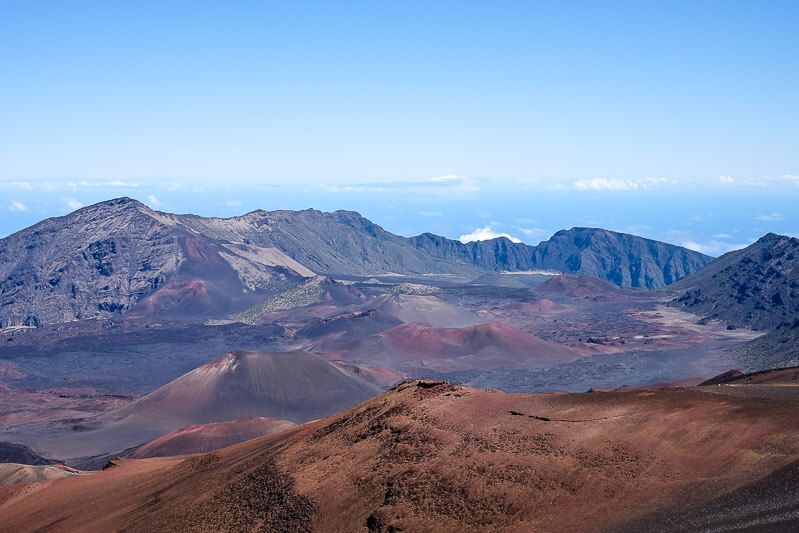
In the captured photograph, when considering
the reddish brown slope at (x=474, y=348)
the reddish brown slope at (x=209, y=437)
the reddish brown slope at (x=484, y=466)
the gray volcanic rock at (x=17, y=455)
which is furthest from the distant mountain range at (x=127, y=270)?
the reddish brown slope at (x=484, y=466)

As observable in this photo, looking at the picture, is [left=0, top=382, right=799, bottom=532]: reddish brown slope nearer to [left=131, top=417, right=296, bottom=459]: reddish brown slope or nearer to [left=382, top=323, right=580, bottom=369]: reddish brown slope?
[left=131, top=417, right=296, bottom=459]: reddish brown slope

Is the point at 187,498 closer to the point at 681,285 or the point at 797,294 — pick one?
the point at 797,294

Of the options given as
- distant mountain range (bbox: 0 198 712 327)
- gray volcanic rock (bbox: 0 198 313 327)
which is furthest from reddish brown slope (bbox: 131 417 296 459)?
A: gray volcanic rock (bbox: 0 198 313 327)

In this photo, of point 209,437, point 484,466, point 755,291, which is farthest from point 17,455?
point 755,291

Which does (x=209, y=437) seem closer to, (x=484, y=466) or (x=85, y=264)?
(x=484, y=466)

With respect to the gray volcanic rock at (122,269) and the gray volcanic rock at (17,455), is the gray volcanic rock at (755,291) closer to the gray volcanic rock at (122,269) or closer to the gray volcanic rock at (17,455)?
the gray volcanic rock at (122,269)

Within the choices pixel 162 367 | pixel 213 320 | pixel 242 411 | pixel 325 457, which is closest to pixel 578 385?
pixel 242 411
